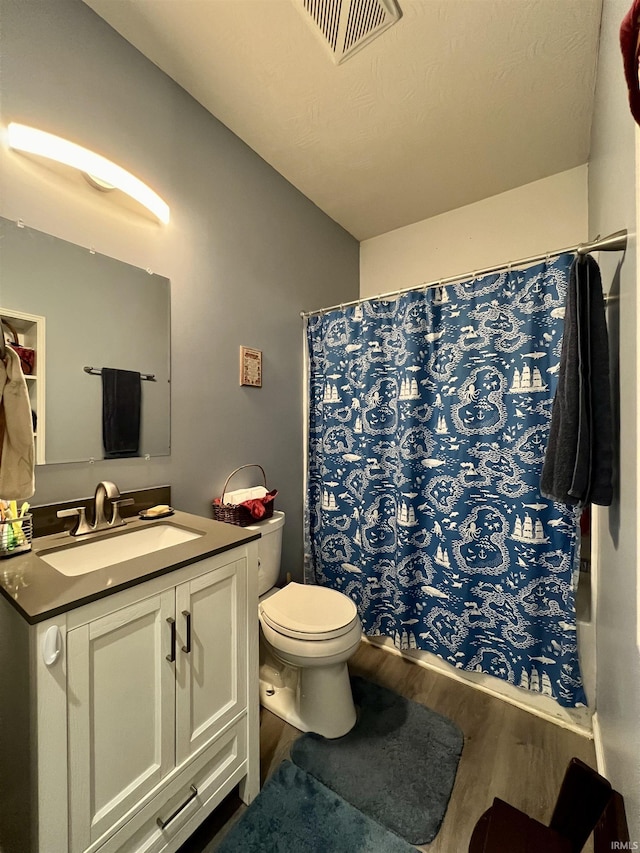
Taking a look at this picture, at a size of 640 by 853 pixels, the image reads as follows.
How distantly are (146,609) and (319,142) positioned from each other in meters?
2.11

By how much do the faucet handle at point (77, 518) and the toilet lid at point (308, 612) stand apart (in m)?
0.76

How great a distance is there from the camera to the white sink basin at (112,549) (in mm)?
1039

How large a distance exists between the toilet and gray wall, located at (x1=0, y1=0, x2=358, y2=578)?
1.70 feet

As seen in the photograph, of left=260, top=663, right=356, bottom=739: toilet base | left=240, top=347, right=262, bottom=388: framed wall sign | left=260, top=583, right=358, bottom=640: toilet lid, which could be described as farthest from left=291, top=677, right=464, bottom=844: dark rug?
left=240, top=347, right=262, bottom=388: framed wall sign

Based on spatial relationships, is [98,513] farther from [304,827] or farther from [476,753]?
[476,753]

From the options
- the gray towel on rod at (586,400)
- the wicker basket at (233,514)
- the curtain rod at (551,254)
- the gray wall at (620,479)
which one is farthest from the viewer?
the wicker basket at (233,514)

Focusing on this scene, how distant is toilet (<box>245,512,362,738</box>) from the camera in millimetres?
1319

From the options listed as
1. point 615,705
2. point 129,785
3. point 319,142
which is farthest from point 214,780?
point 319,142

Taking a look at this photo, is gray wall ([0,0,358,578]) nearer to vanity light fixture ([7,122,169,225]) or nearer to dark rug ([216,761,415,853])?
vanity light fixture ([7,122,169,225])

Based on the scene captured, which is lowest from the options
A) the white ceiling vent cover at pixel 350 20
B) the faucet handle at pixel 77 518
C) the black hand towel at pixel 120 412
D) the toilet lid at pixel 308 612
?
the toilet lid at pixel 308 612

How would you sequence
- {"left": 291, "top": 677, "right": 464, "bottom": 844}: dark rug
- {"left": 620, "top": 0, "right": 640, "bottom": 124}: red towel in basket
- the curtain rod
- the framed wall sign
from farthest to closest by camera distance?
the framed wall sign, {"left": 291, "top": 677, "right": 464, "bottom": 844}: dark rug, the curtain rod, {"left": 620, "top": 0, "right": 640, "bottom": 124}: red towel in basket

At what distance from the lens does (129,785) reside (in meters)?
0.82

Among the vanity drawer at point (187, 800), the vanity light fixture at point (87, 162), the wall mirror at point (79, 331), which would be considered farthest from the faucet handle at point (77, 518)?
the vanity light fixture at point (87, 162)

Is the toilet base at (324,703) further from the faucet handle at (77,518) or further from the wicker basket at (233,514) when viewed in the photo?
the faucet handle at (77,518)
